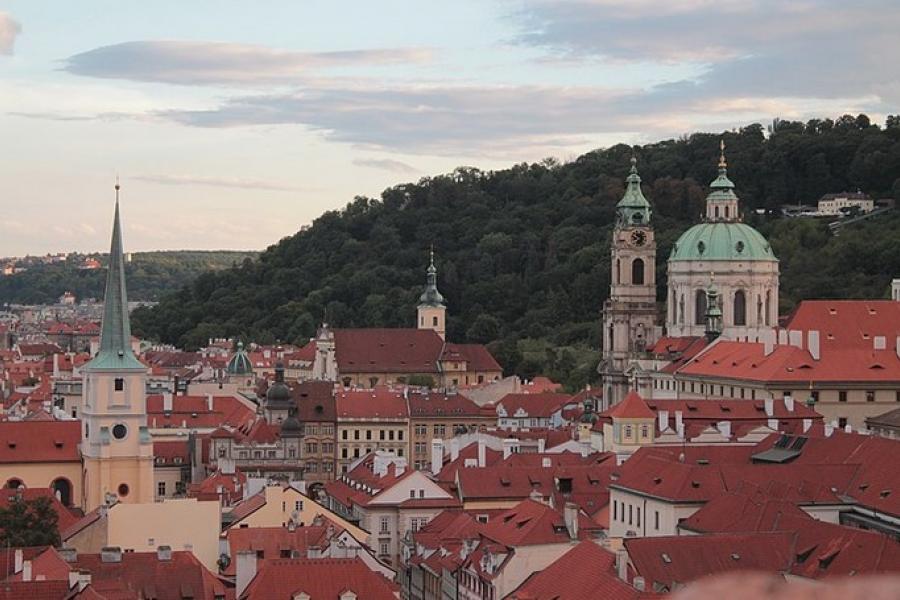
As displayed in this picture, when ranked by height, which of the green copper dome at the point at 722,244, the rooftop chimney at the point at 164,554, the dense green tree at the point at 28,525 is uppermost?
the green copper dome at the point at 722,244

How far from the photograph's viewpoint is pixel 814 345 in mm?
94312

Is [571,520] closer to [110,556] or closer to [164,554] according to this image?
[164,554]

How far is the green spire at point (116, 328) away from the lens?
249 ft

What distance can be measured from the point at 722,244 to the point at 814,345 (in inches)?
847

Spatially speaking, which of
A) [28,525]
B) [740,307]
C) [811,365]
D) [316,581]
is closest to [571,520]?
[316,581]

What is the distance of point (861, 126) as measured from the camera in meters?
187

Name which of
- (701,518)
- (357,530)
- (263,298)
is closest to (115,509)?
(357,530)

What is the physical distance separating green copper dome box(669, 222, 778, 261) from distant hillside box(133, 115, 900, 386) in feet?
54.3

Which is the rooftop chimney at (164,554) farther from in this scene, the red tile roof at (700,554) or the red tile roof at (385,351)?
the red tile roof at (385,351)

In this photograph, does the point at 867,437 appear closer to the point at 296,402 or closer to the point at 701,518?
the point at 701,518

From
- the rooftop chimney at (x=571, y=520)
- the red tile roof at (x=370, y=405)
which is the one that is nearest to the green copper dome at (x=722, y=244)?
the red tile roof at (x=370, y=405)

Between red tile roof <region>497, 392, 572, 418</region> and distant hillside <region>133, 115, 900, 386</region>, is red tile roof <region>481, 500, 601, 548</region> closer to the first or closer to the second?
red tile roof <region>497, 392, 572, 418</region>

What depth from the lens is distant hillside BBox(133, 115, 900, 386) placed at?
14388 centimetres

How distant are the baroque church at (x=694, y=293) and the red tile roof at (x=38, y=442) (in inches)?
1628
